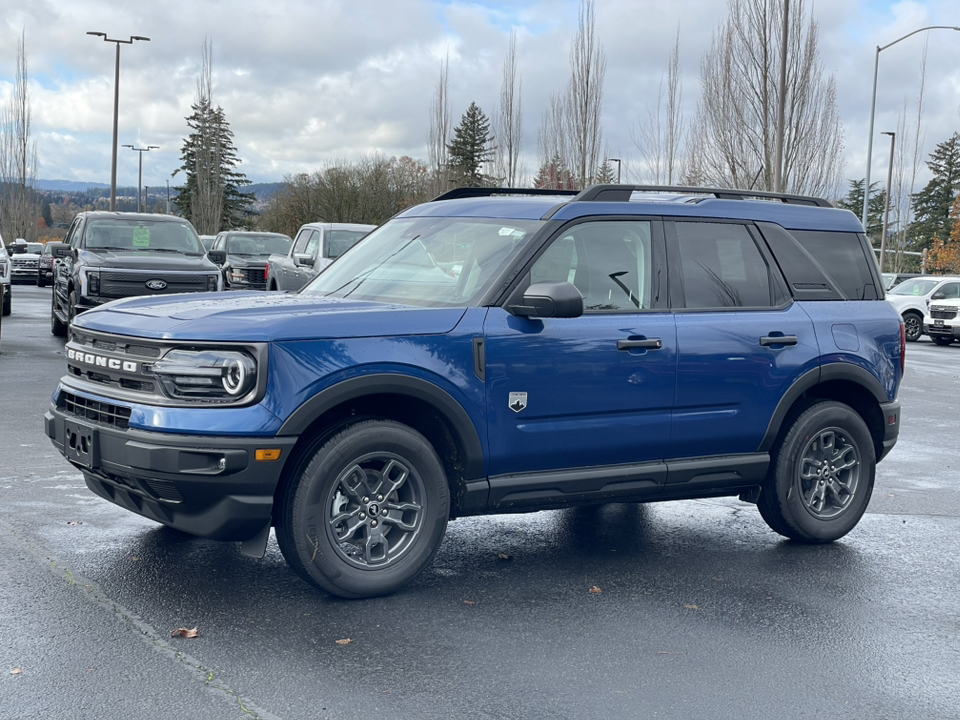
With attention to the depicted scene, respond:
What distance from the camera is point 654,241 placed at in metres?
6.06

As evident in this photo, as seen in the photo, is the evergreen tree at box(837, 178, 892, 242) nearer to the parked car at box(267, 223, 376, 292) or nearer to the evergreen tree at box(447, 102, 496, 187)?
the evergreen tree at box(447, 102, 496, 187)

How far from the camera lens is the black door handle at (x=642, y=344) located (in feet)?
18.6

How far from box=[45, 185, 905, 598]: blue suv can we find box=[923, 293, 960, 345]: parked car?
2319 cm

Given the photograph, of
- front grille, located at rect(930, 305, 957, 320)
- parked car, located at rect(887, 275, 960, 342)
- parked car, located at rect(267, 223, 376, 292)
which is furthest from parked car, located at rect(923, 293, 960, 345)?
parked car, located at rect(267, 223, 376, 292)

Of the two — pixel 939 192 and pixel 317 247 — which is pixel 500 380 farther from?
pixel 939 192

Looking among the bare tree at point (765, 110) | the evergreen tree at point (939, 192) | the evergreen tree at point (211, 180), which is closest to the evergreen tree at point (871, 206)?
the evergreen tree at point (939, 192)

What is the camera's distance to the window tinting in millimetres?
6141

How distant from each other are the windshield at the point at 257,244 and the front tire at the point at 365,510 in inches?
842

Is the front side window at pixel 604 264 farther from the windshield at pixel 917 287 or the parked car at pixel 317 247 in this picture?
the windshield at pixel 917 287

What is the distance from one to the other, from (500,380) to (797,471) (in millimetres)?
2115

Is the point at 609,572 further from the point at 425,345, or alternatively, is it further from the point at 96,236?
the point at 96,236

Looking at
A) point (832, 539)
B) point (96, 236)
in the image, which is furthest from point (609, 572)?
point (96, 236)

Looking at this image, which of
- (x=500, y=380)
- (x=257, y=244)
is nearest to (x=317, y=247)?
(x=257, y=244)

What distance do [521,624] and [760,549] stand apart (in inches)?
83.3
